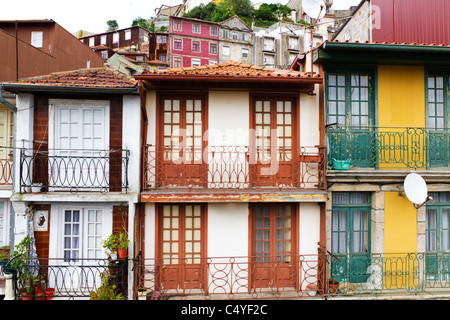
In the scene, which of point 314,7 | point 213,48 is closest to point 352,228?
point 314,7

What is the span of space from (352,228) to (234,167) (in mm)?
3634

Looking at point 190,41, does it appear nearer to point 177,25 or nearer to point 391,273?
point 177,25

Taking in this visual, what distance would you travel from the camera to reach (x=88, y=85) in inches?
277

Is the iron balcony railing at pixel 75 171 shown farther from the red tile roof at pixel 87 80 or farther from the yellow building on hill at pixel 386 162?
the yellow building on hill at pixel 386 162

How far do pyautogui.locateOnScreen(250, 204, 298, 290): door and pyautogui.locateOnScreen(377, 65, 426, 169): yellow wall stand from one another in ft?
9.95

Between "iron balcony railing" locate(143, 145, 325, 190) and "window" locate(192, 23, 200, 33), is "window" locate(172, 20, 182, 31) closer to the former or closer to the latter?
"window" locate(192, 23, 200, 33)

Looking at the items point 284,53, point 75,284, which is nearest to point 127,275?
point 75,284

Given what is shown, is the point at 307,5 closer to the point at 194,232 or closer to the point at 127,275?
the point at 194,232

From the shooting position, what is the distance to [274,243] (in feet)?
26.1

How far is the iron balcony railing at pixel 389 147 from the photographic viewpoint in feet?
25.6

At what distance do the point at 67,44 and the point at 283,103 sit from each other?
13214 mm

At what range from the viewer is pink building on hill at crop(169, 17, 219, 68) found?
148 ft

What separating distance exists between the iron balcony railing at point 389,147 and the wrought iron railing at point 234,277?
2.94 m

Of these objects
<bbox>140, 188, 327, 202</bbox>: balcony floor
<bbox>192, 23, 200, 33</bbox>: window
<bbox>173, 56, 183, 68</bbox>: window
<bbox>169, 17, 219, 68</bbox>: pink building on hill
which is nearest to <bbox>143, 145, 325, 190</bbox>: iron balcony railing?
<bbox>140, 188, 327, 202</bbox>: balcony floor
